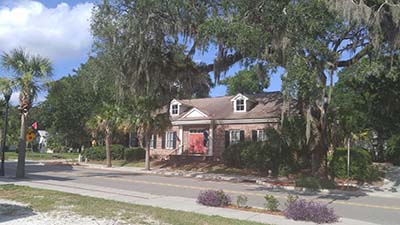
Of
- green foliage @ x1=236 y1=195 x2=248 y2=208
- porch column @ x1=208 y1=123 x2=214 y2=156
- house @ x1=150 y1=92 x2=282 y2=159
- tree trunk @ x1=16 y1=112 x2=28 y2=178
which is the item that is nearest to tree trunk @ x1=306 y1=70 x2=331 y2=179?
house @ x1=150 y1=92 x2=282 y2=159

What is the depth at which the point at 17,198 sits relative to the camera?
11.7 m

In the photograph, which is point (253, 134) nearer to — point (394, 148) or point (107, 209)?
point (394, 148)

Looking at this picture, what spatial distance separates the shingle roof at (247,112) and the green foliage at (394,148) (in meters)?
7.21

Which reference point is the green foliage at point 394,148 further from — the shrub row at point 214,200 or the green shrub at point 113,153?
the green shrub at point 113,153

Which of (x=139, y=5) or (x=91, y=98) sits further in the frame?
(x=91, y=98)

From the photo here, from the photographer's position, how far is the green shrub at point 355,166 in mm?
21344

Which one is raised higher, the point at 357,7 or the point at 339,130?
the point at 357,7

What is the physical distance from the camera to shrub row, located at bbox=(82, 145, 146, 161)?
36094 mm

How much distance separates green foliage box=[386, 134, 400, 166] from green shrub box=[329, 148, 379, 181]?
4407 mm

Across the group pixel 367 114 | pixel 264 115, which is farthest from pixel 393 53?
pixel 264 115

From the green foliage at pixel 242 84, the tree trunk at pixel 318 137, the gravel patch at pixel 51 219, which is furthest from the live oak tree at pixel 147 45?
the green foliage at pixel 242 84

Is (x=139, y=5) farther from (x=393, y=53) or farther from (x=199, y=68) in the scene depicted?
(x=393, y=53)

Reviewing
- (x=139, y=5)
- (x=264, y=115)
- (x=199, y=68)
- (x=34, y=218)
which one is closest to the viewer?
(x=34, y=218)

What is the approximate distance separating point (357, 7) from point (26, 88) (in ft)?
45.9
